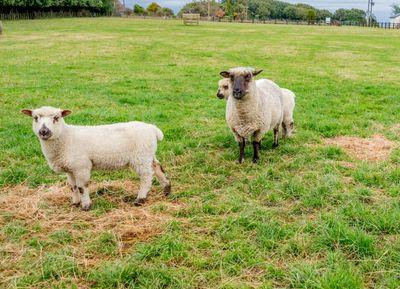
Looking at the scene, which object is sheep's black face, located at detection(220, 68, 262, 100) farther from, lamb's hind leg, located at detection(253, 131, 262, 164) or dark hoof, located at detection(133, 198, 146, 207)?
dark hoof, located at detection(133, 198, 146, 207)

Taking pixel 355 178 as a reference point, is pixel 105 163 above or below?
above

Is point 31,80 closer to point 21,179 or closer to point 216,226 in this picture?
point 21,179

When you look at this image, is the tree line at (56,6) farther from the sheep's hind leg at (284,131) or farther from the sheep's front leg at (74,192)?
the sheep's front leg at (74,192)

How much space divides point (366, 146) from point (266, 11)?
144 metres

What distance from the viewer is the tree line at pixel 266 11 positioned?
11156 centimetres

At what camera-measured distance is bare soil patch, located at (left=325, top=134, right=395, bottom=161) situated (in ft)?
25.8

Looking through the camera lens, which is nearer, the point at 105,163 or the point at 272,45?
the point at 105,163

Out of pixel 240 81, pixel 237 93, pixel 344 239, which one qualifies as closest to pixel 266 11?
pixel 240 81

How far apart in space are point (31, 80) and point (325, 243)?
13.6 metres

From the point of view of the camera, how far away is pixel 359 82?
53.5 feet

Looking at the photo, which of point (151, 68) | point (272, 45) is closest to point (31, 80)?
point (151, 68)

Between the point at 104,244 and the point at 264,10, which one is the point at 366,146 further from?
the point at 264,10

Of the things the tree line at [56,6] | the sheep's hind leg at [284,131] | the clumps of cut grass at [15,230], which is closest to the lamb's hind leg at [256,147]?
the sheep's hind leg at [284,131]

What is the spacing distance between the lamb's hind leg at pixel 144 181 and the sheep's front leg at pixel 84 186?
64cm
